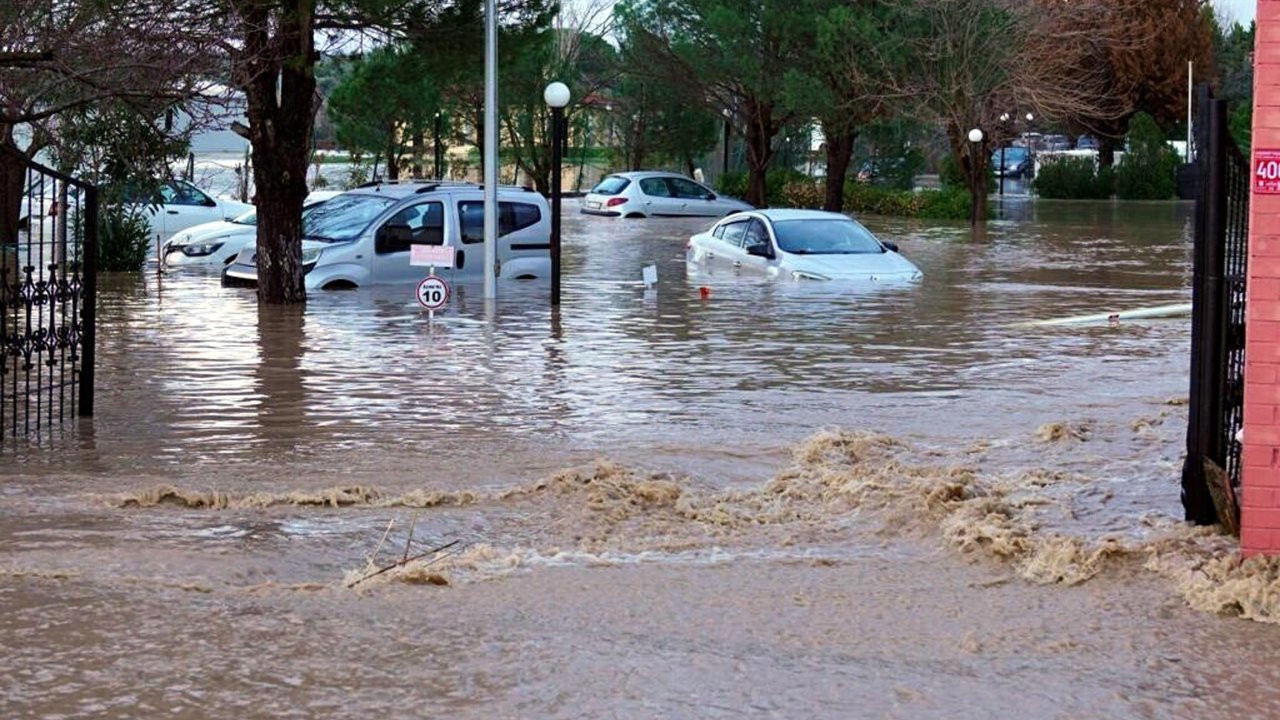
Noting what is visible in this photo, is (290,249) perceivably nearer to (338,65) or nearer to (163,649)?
(338,65)

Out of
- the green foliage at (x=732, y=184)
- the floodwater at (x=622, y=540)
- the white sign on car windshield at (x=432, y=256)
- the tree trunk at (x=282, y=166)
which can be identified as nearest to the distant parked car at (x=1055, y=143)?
the green foliage at (x=732, y=184)

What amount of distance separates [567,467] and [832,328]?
8.34 m

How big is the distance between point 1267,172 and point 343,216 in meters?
16.0

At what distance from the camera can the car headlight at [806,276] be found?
22.6 meters

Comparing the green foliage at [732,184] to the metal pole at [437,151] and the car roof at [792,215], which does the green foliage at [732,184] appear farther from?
the car roof at [792,215]

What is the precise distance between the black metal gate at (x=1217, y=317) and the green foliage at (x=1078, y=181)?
165 feet

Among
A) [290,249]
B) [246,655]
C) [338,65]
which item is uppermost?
[338,65]

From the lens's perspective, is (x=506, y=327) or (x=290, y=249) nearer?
(x=506, y=327)

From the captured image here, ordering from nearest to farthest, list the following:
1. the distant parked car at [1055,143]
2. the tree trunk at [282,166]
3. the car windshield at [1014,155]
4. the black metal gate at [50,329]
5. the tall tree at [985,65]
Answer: the black metal gate at [50,329], the tree trunk at [282,166], the tall tree at [985,65], the distant parked car at [1055,143], the car windshield at [1014,155]

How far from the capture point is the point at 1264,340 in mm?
7320

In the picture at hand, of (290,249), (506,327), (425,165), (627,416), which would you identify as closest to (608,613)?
(627,416)

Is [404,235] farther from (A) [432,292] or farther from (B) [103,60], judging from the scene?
(B) [103,60]

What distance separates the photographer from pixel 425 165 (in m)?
51.1

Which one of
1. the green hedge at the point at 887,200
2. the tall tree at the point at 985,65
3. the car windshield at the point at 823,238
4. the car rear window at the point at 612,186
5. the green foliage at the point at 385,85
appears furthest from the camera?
the green hedge at the point at 887,200
